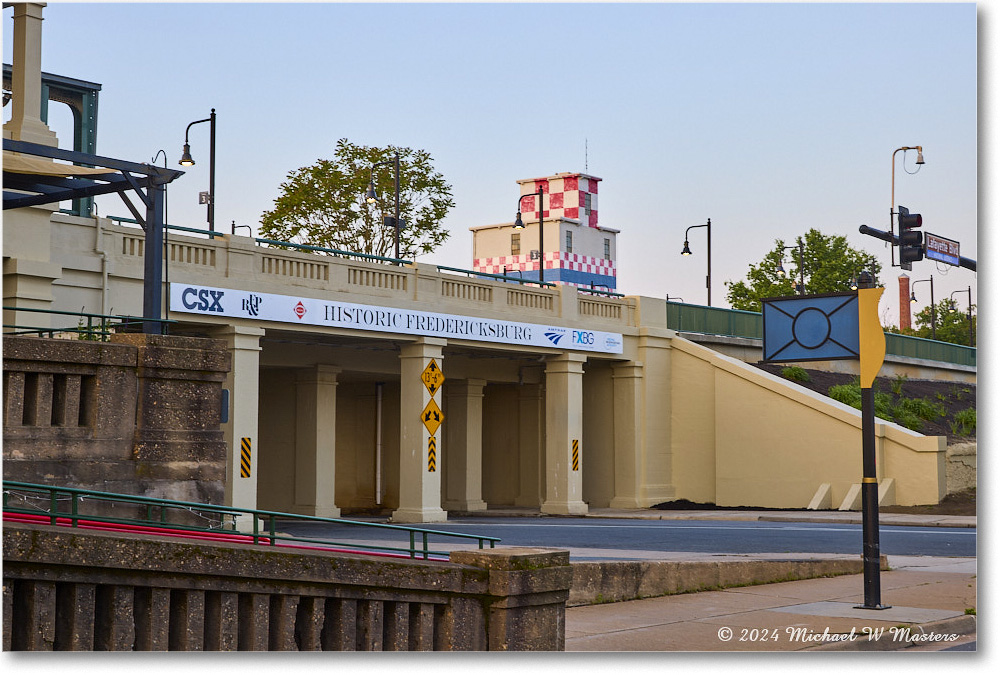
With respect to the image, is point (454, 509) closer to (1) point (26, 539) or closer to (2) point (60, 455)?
(2) point (60, 455)

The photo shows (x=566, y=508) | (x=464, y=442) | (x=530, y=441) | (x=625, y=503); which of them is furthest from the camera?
(x=530, y=441)

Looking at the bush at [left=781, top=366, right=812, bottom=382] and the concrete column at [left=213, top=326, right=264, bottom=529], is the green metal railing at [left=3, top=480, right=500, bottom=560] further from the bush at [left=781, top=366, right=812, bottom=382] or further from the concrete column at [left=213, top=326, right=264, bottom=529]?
the bush at [left=781, top=366, right=812, bottom=382]

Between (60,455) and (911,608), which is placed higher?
(60,455)

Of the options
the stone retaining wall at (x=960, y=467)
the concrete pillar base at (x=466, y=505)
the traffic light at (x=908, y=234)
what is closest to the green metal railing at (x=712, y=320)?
the stone retaining wall at (x=960, y=467)

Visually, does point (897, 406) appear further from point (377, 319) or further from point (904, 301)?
point (377, 319)

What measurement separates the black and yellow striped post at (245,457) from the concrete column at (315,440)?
5.92 meters

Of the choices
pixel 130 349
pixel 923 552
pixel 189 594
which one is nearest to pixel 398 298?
pixel 923 552

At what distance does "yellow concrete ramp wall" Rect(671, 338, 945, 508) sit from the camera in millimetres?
30156

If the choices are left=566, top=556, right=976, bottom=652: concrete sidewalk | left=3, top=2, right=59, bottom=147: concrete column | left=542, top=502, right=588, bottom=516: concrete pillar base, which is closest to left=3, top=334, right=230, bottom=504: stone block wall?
left=566, top=556, right=976, bottom=652: concrete sidewalk

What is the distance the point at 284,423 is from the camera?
31.6 m

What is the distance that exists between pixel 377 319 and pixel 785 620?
1666 centimetres

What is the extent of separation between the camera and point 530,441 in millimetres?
37125

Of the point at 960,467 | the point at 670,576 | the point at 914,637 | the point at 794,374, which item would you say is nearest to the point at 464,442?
the point at 794,374

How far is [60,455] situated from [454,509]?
920 inches
